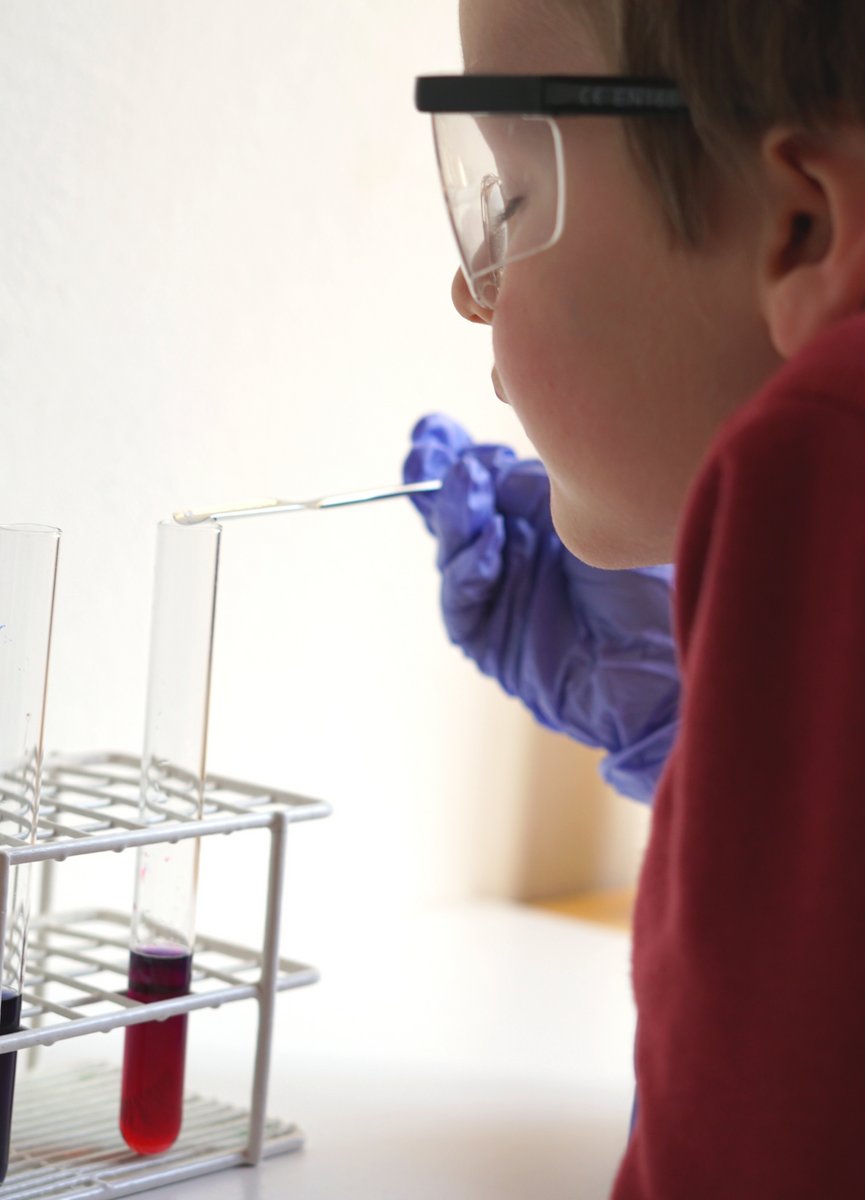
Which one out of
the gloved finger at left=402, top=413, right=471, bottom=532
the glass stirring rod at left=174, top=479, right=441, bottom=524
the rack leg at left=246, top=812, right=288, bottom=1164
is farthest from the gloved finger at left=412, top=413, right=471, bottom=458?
the rack leg at left=246, top=812, right=288, bottom=1164

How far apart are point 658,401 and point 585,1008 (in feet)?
2.03

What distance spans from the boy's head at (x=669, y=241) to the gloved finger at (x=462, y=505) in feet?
1.28

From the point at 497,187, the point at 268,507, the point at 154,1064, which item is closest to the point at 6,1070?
the point at 154,1064

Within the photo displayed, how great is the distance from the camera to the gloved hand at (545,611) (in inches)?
34.3

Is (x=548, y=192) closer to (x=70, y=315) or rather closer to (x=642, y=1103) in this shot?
(x=642, y=1103)

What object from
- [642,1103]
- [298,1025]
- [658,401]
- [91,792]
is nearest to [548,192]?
[658,401]

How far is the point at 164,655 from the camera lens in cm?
65

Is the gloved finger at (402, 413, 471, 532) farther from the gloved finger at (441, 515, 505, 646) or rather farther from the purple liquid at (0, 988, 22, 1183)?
the purple liquid at (0, 988, 22, 1183)

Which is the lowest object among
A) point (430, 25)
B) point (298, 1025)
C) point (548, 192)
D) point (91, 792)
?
point (298, 1025)

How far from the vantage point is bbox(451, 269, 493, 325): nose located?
49cm

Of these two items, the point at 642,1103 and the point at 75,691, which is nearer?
the point at 642,1103

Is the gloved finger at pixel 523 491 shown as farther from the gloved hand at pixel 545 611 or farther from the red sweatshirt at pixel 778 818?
the red sweatshirt at pixel 778 818

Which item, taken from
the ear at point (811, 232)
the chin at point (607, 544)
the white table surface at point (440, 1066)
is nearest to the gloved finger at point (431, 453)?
the white table surface at point (440, 1066)

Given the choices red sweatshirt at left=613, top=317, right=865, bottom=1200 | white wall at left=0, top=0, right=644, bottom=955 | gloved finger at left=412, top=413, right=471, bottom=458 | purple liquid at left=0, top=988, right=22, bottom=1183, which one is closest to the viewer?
red sweatshirt at left=613, top=317, right=865, bottom=1200
